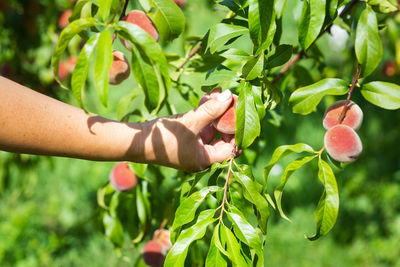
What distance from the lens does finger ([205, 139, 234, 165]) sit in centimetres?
95

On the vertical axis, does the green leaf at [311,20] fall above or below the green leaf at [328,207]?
above

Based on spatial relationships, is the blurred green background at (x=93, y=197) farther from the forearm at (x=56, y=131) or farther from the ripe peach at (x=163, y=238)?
the forearm at (x=56, y=131)

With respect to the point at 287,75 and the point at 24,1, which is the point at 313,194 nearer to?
the point at 287,75

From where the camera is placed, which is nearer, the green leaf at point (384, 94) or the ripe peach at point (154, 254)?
the green leaf at point (384, 94)

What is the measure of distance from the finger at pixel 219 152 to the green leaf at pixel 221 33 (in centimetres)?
23

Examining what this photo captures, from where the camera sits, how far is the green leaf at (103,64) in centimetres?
67

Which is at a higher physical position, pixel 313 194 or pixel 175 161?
pixel 175 161

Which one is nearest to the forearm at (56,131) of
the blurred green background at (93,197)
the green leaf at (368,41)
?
the green leaf at (368,41)

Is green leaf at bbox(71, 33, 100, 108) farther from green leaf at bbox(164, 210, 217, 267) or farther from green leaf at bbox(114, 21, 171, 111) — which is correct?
green leaf at bbox(164, 210, 217, 267)

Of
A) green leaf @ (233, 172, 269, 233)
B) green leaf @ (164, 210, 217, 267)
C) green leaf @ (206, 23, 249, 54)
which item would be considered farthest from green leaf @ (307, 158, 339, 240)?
green leaf @ (206, 23, 249, 54)

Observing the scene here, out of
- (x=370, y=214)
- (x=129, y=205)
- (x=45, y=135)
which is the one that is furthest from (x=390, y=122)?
(x=45, y=135)

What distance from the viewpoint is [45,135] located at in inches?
34.7

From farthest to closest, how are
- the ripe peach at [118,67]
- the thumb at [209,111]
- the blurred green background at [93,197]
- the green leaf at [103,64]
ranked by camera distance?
1. the blurred green background at [93,197]
2. the ripe peach at [118,67]
3. the thumb at [209,111]
4. the green leaf at [103,64]

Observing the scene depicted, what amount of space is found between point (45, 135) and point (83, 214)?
76.5 inches
